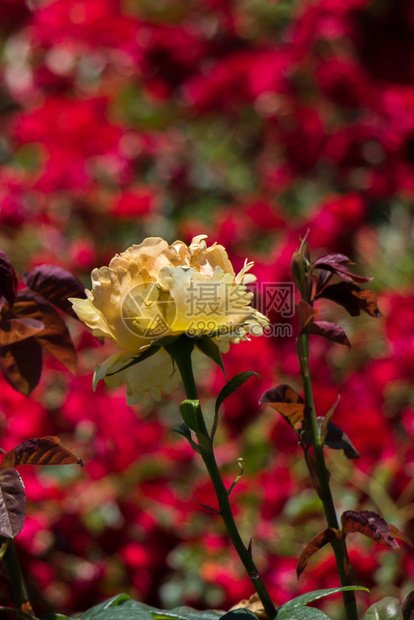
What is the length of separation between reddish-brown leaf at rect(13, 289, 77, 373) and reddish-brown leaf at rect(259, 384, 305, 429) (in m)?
0.20

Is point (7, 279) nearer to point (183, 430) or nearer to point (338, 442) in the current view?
point (183, 430)

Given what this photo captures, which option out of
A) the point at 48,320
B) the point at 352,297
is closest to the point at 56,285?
the point at 48,320

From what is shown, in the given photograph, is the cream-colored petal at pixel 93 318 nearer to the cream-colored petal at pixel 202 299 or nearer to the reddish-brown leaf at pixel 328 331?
the cream-colored petal at pixel 202 299

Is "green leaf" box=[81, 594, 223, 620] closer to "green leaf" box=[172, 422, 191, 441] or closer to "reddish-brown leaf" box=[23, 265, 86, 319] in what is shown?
"green leaf" box=[172, 422, 191, 441]

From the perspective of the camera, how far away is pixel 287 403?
1.82ft

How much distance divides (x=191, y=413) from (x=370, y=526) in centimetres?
17

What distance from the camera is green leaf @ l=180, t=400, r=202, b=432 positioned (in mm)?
471

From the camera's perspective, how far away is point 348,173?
1.79m

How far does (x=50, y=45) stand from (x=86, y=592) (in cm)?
178

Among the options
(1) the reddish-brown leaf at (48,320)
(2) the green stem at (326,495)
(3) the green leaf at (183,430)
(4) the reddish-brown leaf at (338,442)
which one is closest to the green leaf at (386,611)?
(2) the green stem at (326,495)

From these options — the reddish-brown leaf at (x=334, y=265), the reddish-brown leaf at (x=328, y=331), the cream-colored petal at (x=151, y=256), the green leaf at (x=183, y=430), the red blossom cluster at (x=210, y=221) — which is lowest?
the red blossom cluster at (x=210, y=221)

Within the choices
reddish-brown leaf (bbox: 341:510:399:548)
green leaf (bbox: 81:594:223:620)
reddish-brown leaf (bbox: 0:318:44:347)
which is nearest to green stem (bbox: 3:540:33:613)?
green leaf (bbox: 81:594:223:620)

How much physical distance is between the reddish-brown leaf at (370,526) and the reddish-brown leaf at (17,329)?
0.29 meters

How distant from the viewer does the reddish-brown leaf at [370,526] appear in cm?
51
